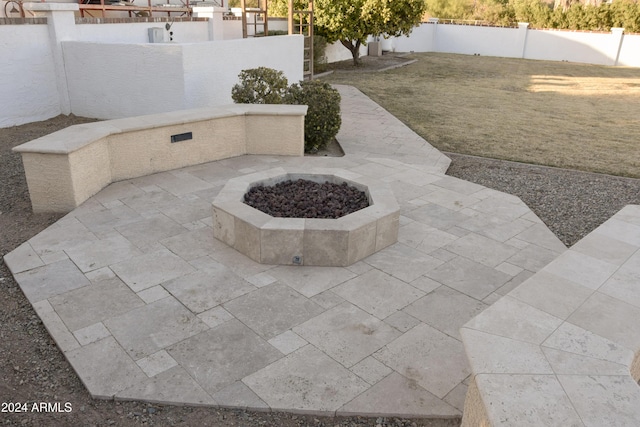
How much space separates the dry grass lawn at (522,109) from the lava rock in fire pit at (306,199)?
521 cm

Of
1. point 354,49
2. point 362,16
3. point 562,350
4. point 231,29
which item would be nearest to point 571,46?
point 354,49

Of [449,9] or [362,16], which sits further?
[449,9]

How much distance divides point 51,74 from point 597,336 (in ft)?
36.8

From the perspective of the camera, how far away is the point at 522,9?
118 feet

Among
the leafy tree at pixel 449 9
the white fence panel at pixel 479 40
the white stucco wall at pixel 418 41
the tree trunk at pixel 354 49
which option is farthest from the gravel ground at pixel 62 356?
the leafy tree at pixel 449 9

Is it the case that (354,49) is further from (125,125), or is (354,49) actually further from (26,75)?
(125,125)

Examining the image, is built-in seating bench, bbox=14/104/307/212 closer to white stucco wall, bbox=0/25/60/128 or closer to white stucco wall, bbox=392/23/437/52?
white stucco wall, bbox=0/25/60/128

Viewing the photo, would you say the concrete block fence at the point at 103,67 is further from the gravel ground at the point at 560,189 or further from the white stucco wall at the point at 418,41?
the white stucco wall at the point at 418,41

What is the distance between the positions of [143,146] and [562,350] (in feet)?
20.5

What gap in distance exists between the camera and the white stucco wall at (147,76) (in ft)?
31.9

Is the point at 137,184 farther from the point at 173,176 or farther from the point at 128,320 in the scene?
the point at 128,320

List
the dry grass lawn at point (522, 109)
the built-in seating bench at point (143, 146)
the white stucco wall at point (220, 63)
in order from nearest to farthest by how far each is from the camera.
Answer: the built-in seating bench at point (143, 146), the white stucco wall at point (220, 63), the dry grass lawn at point (522, 109)

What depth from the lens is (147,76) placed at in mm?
9953

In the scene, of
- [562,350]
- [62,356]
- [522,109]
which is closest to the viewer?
[562,350]
